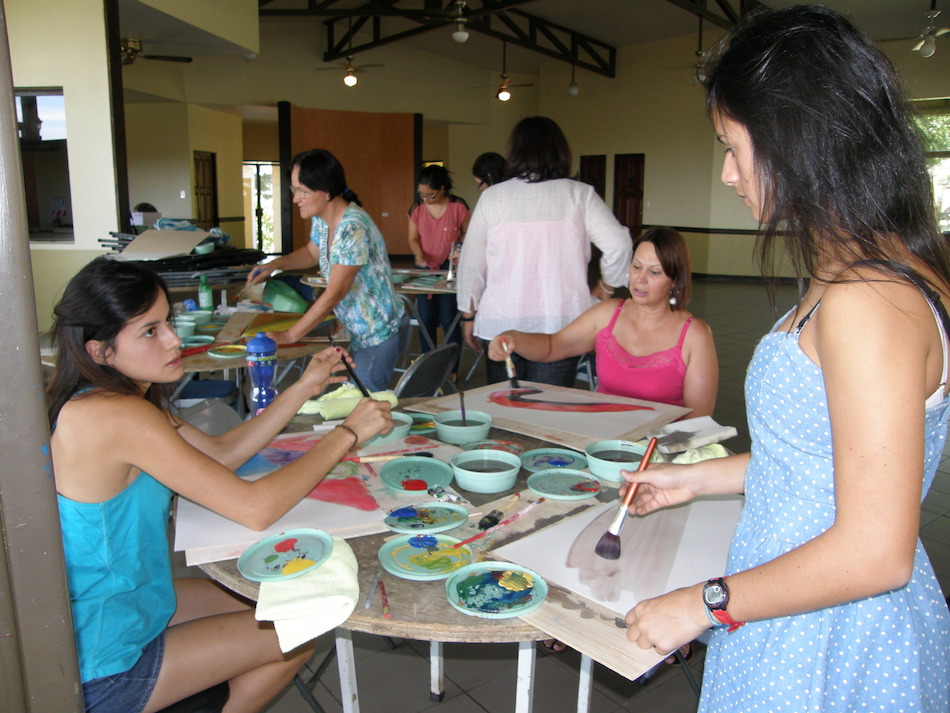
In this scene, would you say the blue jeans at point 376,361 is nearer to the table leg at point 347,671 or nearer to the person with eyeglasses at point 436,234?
the table leg at point 347,671

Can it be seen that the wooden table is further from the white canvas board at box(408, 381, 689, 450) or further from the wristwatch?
the white canvas board at box(408, 381, 689, 450)

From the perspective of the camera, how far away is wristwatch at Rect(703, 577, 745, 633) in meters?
0.83

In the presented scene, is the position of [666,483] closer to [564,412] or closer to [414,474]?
[414,474]

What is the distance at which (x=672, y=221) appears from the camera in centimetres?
1305

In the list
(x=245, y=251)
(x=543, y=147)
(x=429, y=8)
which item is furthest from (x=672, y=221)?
(x=543, y=147)

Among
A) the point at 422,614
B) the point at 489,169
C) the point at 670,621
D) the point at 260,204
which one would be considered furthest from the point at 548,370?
the point at 260,204

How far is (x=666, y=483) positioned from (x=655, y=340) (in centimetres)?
126

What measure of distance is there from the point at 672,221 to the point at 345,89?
20.5ft

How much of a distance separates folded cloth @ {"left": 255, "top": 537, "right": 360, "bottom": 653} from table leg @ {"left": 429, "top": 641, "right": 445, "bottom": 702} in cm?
96

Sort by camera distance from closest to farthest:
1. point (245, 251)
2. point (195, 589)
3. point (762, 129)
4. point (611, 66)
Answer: point (762, 129) < point (195, 589) < point (245, 251) < point (611, 66)

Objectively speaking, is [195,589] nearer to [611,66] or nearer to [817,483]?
[817,483]

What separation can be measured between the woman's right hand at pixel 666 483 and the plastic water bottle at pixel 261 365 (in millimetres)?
1526

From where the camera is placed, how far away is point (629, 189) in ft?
45.0

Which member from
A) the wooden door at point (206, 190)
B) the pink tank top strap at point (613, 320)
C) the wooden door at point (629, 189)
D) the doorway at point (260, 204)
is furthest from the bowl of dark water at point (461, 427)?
the doorway at point (260, 204)
